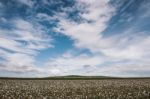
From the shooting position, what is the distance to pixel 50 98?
16.3 m

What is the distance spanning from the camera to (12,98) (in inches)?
645

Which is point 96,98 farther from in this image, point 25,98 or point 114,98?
point 25,98

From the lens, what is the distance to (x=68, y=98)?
16297 millimetres

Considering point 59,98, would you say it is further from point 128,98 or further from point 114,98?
point 128,98

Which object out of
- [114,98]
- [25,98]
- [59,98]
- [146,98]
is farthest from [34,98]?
[146,98]

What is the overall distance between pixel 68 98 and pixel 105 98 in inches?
111

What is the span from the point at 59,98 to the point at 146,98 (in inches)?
261

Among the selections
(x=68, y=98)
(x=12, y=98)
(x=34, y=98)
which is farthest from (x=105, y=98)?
(x=12, y=98)

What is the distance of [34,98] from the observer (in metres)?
16.4

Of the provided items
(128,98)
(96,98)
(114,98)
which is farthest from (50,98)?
(128,98)

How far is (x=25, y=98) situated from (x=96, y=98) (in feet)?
18.0

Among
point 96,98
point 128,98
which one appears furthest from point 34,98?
point 128,98

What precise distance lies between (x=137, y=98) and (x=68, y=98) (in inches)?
207

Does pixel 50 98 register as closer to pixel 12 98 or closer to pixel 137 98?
pixel 12 98
